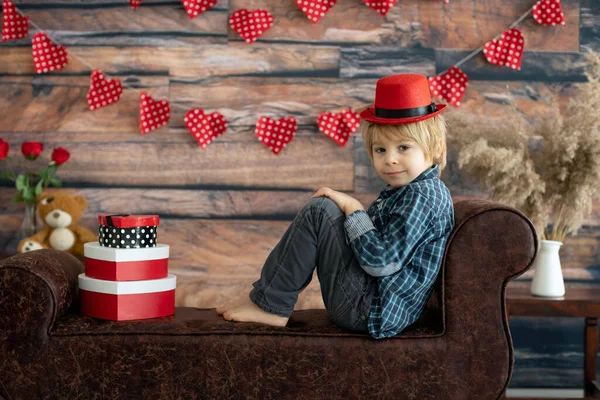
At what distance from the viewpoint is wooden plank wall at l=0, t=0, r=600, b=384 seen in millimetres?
2891

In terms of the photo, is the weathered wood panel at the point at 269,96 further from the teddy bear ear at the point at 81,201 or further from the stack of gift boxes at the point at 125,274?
the stack of gift boxes at the point at 125,274

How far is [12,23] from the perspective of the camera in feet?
9.50

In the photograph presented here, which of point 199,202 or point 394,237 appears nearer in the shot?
point 394,237

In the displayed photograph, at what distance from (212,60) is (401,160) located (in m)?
1.29

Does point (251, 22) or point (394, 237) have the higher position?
point (251, 22)

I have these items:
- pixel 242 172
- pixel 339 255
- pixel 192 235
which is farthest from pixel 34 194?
pixel 339 255

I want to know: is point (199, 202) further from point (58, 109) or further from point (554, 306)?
point (554, 306)

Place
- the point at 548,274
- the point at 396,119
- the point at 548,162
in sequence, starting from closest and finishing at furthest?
the point at 396,119, the point at 548,274, the point at 548,162

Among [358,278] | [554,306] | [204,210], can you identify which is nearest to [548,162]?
[554,306]

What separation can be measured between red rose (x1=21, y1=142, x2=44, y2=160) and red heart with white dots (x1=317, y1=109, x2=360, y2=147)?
1.17 m

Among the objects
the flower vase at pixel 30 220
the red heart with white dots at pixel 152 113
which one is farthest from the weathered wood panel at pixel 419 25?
the flower vase at pixel 30 220

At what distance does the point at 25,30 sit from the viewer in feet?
9.57

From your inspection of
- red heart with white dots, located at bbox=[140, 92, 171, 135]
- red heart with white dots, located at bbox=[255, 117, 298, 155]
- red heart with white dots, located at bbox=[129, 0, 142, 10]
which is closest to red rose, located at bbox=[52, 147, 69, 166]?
red heart with white dots, located at bbox=[140, 92, 171, 135]

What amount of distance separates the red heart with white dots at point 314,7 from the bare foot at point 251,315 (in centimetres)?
138
